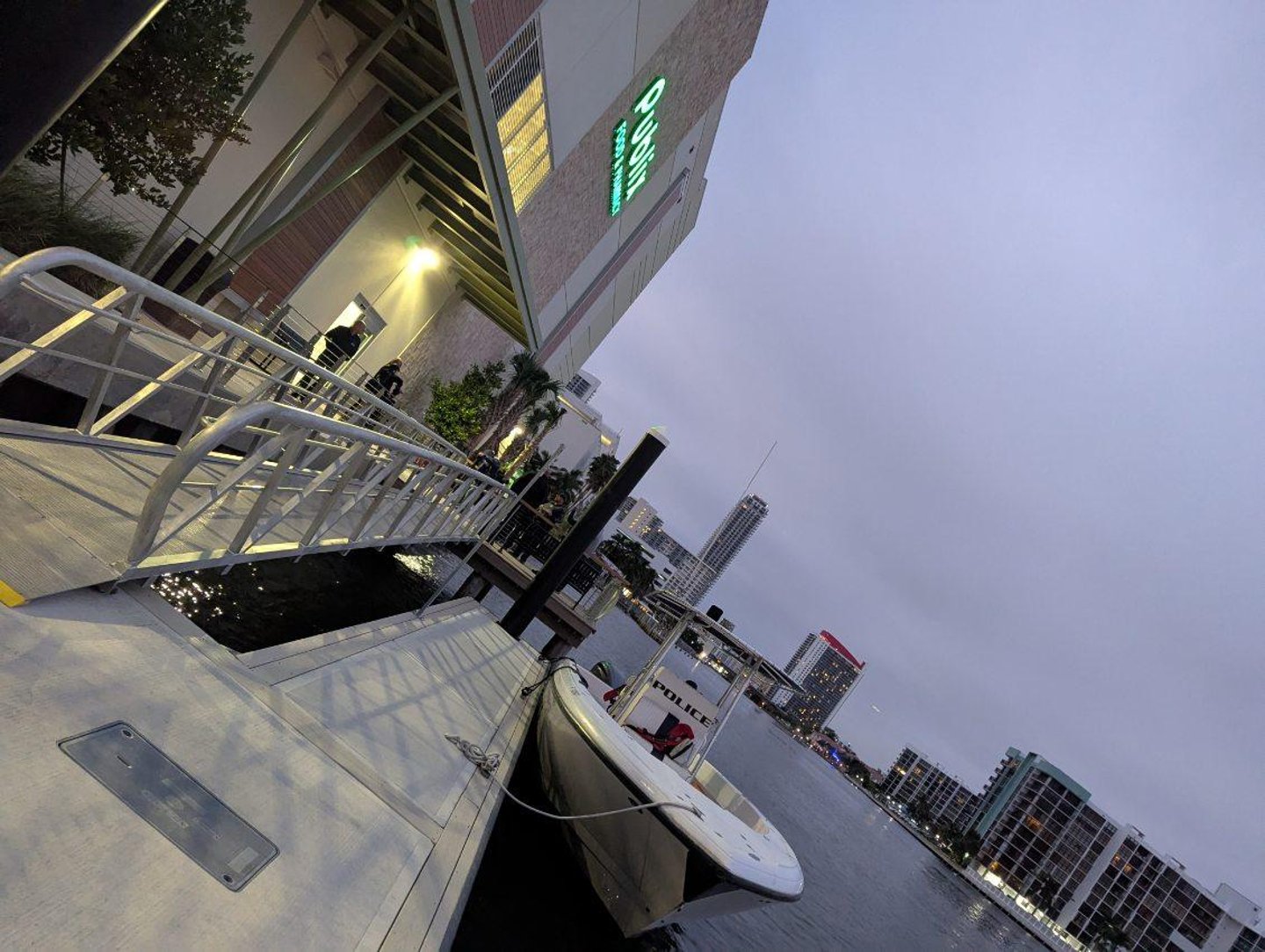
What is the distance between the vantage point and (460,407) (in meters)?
21.4

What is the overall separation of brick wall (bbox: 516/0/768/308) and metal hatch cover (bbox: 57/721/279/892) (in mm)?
14525

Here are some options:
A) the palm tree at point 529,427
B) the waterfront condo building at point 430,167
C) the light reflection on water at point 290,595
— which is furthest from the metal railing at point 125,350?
the palm tree at point 529,427

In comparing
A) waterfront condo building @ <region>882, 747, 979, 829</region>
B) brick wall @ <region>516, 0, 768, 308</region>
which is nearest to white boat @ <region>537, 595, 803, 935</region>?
brick wall @ <region>516, 0, 768, 308</region>

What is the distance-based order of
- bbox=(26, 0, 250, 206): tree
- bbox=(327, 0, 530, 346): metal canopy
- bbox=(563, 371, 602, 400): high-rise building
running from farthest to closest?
bbox=(563, 371, 602, 400): high-rise building, bbox=(327, 0, 530, 346): metal canopy, bbox=(26, 0, 250, 206): tree

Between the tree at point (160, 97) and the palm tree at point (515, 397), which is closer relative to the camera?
the tree at point (160, 97)

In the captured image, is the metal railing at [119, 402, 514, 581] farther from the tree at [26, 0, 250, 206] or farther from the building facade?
the building facade

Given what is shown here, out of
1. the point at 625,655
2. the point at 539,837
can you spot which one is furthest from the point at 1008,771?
the point at 539,837

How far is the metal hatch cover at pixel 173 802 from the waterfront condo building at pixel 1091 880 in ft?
349

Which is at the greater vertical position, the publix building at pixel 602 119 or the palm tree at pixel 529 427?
the publix building at pixel 602 119

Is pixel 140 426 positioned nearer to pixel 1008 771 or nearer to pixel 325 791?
pixel 325 791

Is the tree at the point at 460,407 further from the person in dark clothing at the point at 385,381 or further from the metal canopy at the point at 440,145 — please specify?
the person in dark clothing at the point at 385,381

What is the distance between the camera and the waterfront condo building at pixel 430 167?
Answer: 1038 centimetres

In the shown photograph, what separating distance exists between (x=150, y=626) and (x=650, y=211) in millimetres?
26075

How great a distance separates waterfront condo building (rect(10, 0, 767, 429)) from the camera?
10375 mm
